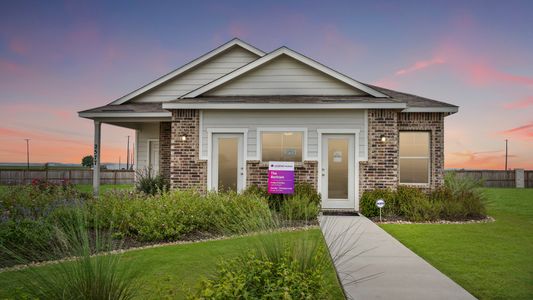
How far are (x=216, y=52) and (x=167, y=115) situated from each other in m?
3.82

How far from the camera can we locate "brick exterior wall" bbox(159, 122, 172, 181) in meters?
15.1

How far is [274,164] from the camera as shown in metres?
10.9

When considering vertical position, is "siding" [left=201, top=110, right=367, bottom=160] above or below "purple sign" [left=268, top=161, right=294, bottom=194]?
above

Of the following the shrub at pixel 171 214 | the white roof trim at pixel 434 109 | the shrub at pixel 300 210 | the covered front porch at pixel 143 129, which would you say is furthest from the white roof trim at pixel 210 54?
the shrub at pixel 300 210

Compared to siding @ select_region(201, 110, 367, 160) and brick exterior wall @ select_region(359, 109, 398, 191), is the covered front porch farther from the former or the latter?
brick exterior wall @ select_region(359, 109, 398, 191)

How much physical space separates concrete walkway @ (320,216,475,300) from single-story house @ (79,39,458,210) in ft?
15.0

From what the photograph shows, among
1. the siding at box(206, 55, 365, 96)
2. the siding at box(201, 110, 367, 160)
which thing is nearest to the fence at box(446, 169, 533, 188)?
the siding at box(201, 110, 367, 160)

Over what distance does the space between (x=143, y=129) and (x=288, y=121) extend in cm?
751

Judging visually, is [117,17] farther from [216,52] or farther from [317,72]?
[317,72]

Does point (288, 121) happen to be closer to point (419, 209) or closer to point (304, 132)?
point (304, 132)

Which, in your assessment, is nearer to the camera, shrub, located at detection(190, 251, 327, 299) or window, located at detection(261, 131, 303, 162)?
shrub, located at detection(190, 251, 327, 299)

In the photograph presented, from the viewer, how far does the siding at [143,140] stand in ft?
51.7

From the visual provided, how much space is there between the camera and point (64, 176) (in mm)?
27469

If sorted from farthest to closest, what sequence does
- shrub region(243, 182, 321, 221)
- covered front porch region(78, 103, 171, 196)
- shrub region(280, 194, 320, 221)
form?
covered front porch region(78, 103, 171, 196) → shrub region(243, 182, 321, 221) → shrub region(280, 194, 320, 221)
